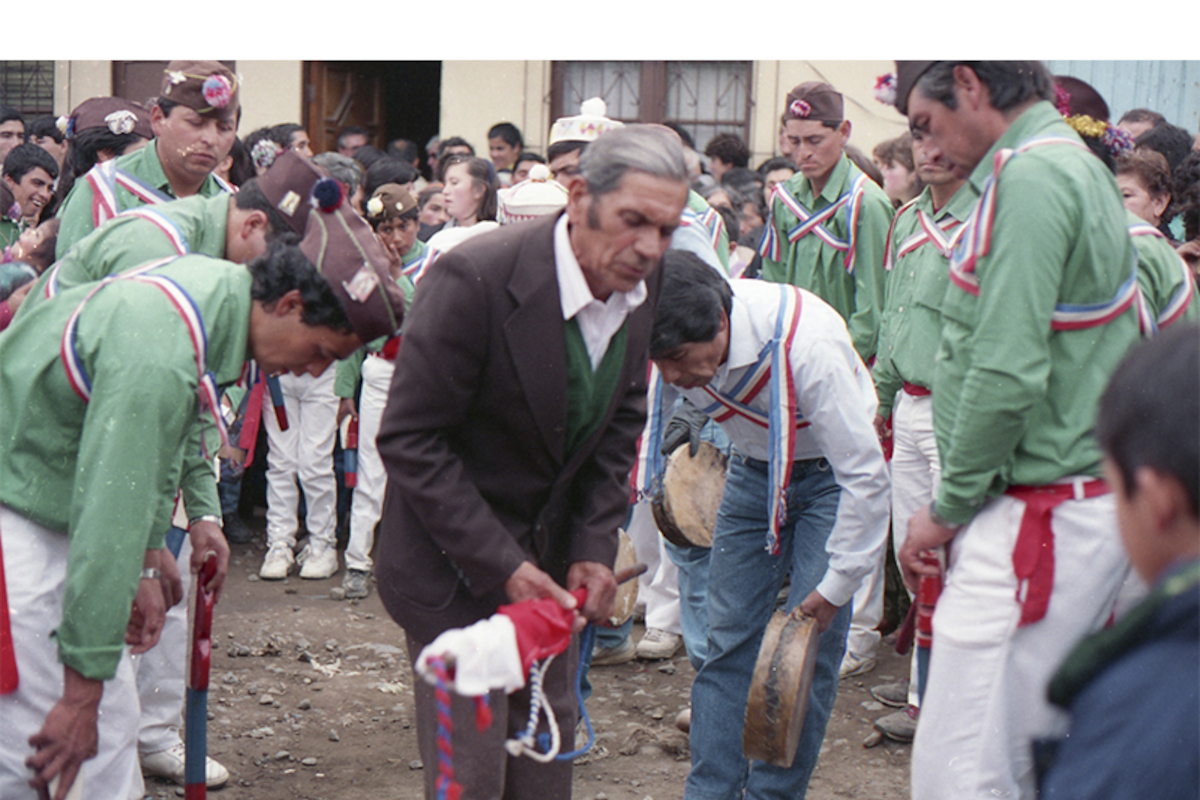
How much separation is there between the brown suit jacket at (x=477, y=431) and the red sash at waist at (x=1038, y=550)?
892mm

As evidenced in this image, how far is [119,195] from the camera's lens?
13.2 feet

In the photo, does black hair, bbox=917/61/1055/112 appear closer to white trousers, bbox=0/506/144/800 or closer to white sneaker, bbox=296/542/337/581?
white trousers, bbox=0/506/144/800

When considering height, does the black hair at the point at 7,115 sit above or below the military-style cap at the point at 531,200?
Result: above

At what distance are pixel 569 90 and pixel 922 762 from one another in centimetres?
922

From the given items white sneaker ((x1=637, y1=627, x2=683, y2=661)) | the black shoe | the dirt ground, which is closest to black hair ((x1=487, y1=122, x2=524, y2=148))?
the black shoe

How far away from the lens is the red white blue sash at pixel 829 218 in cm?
565

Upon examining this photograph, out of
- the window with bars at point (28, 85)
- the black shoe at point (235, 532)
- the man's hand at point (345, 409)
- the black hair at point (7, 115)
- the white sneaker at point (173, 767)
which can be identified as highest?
the window with bars at point (28, 85)

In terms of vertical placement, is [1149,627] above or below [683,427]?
above

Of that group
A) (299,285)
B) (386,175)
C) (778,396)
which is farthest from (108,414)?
(386,175)

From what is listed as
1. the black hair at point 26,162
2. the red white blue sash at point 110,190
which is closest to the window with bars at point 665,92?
the black hair at point 26,162

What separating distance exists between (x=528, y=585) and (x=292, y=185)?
1449mm

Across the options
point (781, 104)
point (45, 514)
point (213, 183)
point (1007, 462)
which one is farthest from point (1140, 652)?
point (781, 104)

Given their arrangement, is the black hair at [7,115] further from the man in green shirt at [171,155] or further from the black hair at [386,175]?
the man in green shirt at [171,155]

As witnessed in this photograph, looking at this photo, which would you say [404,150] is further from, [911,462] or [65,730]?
[65,730]
